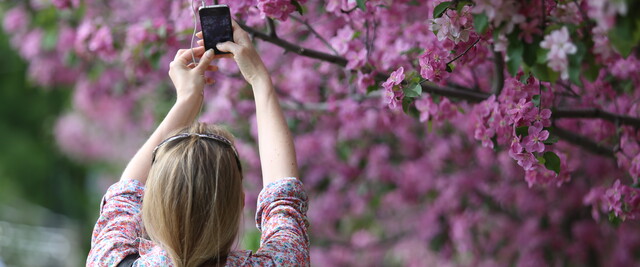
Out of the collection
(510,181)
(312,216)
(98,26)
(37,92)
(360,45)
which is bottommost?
(510,181)

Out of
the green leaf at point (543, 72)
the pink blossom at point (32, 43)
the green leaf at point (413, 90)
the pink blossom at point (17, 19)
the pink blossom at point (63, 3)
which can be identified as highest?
the pink blossom at point (17, 19)

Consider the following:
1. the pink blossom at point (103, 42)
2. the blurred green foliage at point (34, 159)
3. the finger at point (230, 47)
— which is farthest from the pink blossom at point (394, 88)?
the blurred green foliage at point (34, 159)

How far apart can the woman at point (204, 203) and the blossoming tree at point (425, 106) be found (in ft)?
1.25

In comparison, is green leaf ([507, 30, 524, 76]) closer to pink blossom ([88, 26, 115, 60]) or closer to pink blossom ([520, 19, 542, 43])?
pink blossom ([520, 19, 542, 43])

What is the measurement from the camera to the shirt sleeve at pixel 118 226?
1812 mm

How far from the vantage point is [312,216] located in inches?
245

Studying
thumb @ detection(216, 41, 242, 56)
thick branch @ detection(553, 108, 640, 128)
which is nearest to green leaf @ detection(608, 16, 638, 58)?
thumb @ detection(216, 41, 242, 56)

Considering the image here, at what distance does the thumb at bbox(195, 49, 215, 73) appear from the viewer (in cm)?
212

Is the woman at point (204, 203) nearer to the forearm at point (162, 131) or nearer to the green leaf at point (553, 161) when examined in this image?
the forearm at point (162, 131)

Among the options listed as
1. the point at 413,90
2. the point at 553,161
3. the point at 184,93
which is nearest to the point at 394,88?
the point at 413,90

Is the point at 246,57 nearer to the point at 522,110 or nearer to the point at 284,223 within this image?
the point at 284,223

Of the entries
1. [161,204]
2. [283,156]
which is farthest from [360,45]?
[161,204]

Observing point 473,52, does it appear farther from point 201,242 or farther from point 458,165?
point 458,165

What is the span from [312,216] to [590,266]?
2.14m
